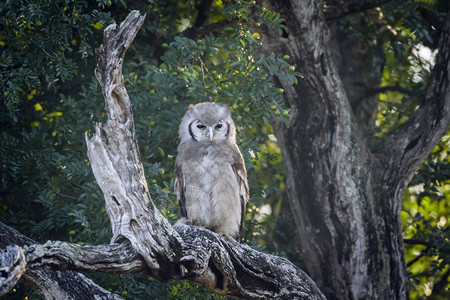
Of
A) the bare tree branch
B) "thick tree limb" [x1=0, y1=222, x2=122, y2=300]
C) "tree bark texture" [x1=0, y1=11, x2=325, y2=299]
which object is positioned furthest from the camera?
the bare tree branch

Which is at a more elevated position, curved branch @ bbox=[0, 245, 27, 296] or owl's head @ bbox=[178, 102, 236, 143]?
owl's head @ bbox=[178, 102, 236, 143]

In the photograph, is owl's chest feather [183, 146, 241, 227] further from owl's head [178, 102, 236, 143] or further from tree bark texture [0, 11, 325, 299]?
tree bark texture [0, 11, 325, 299]

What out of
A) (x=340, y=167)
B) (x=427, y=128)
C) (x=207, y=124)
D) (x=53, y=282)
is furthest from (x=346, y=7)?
(x=53, y=282)

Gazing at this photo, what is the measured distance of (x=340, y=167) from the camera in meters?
5.94

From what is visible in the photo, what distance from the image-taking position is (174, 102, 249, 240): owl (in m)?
5.22

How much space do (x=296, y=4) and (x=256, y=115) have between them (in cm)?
124

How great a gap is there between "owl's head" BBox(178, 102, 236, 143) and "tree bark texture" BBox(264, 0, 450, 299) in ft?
3.33

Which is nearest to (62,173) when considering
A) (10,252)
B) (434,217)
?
(10,252)

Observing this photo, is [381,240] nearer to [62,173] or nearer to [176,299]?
[176,299]

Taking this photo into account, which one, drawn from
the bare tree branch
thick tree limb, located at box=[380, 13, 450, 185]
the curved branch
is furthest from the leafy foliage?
the curved branch

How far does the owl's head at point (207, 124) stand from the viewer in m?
5.21

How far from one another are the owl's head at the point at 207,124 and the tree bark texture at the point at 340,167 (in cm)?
102

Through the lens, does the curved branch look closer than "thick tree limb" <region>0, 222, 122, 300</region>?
Yes

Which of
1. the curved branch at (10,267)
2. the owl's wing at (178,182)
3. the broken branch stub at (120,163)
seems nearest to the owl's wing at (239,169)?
the owl's wing at (178,182)
